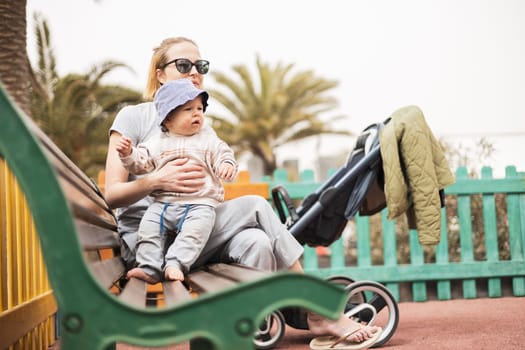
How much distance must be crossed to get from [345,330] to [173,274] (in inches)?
45.0

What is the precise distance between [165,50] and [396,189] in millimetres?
1568

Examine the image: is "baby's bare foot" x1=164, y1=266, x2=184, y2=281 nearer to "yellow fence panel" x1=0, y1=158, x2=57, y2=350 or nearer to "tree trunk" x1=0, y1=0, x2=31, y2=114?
"yellow fence panel" x1=0, y1=158, x2=57, y2=350

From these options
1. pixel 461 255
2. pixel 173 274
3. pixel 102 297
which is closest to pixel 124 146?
pixel 173 274

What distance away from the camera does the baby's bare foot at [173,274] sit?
101 inches

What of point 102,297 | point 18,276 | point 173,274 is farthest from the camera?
point 18,276

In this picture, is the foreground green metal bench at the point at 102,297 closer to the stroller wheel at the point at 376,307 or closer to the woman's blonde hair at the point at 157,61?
the woman's blonde hair at the point at 157,61

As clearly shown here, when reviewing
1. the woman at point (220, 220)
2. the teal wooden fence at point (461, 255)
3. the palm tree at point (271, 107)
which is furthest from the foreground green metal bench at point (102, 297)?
the palm tree at point (271, 107)

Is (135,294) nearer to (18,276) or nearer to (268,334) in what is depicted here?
(18,276)

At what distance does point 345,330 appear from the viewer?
132 inches

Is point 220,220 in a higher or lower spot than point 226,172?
lower

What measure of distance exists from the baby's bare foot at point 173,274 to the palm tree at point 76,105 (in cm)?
1656

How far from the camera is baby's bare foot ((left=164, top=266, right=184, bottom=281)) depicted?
2.57 meters

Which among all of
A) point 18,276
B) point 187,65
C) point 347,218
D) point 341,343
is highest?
point 187,65

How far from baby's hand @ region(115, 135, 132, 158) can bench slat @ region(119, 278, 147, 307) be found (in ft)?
1.71
